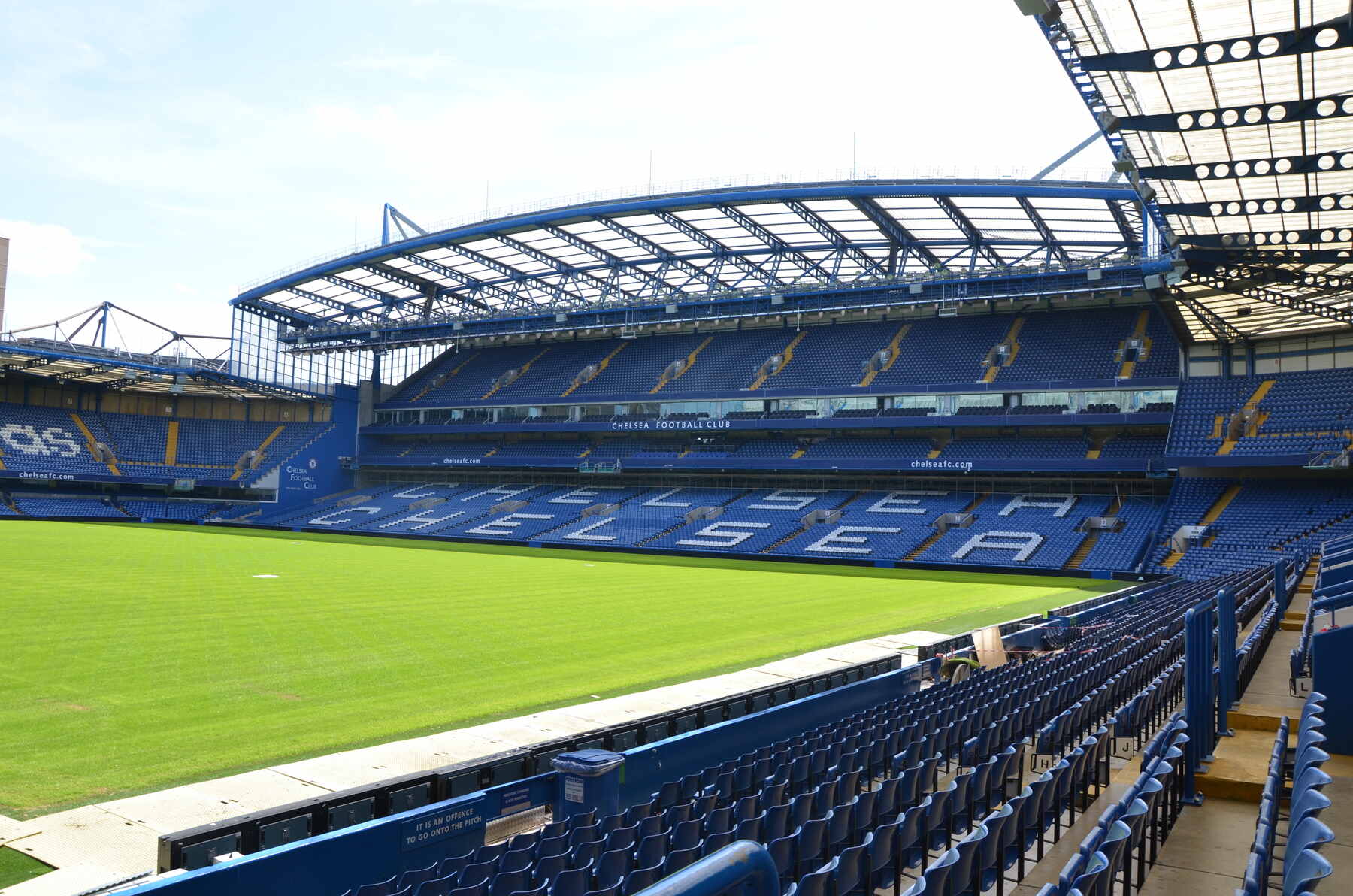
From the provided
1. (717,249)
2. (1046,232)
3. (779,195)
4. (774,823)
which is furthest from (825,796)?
(717,249)

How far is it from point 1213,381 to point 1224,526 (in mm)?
8766

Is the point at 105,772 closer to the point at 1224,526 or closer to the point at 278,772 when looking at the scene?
the point at 278,772

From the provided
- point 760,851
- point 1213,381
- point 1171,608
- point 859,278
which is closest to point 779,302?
point 859,278

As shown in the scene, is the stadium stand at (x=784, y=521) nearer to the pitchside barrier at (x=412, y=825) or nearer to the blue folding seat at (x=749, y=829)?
the pitchside barrier at (x=412, y=825)

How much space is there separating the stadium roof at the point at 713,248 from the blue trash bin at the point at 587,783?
35893 mm

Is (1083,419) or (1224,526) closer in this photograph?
(1224,526)

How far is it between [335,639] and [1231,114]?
18.9 m

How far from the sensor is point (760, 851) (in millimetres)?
2324

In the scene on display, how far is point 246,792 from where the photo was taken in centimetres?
972

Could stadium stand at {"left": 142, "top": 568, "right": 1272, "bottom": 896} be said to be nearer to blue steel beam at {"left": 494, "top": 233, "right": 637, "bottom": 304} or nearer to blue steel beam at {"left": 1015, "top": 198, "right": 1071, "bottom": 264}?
blue steel beam at {"left": 1015, "top": 198, "right": 1071, "bottom": 264}

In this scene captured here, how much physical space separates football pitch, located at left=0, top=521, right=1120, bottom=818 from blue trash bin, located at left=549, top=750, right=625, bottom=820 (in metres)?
4.30

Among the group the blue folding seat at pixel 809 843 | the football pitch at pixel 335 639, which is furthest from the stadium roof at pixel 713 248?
the blue folding seat at pixel 809 843

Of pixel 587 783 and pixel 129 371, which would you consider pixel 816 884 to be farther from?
pixel 129 371

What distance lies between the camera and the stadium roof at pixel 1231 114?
1393 centimetres
